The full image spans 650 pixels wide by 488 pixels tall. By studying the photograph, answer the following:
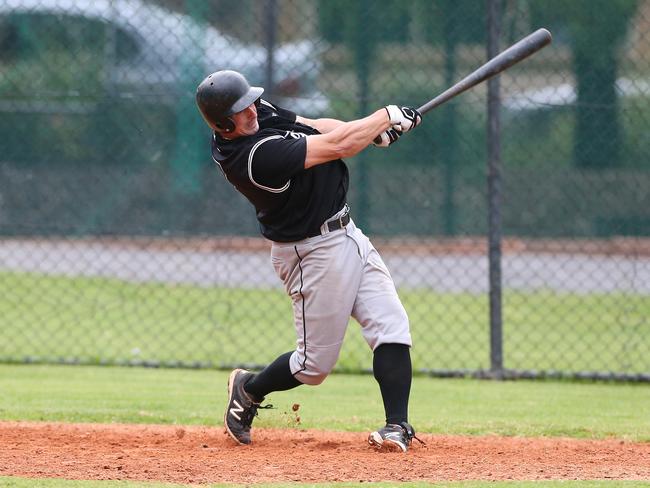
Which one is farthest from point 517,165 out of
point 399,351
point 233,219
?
point 399,351

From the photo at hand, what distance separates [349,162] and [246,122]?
4035 mm

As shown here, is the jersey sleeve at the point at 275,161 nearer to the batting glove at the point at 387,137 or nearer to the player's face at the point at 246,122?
the player's face at the point at 246,122

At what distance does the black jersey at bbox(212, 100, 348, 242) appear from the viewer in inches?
192

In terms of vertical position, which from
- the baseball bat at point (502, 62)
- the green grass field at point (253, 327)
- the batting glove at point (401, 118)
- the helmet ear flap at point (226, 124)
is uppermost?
the baseball bat at point (502, 62)

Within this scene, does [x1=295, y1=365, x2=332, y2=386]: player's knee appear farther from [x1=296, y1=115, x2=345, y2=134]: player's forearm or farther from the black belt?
[x1=296, y1=115, x2=345, y2=134]: player's forearm

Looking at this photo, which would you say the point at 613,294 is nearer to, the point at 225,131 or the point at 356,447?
the point at 356,447

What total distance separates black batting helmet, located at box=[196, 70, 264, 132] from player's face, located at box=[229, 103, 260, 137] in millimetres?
26

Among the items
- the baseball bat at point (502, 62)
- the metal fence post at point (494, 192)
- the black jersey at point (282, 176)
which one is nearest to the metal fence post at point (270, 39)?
the metal fence post at point (494, 192)

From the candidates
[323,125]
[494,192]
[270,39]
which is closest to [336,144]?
[323,125]

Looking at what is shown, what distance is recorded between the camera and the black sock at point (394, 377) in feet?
17.0

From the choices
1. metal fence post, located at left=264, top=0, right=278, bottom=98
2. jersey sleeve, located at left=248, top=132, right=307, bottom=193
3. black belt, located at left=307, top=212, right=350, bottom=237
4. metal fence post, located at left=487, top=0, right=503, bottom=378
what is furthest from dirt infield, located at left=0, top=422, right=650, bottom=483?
metal fence post, located at left=264, top=0, right=278, bottom=98

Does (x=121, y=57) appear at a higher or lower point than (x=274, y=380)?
higher

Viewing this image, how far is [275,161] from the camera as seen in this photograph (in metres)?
4.85

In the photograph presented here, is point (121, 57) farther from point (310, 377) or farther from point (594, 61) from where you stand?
point (310, 377)
